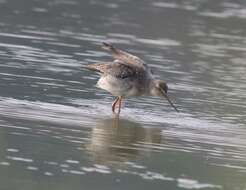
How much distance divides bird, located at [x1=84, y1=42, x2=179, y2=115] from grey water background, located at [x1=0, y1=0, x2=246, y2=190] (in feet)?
0.91

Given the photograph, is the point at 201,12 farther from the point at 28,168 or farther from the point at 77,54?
the point at 28,168

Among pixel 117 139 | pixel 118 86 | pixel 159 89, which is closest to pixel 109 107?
pixel 118 86

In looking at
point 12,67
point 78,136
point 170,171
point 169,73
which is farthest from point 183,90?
point 170,171

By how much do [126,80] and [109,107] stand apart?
0.61m

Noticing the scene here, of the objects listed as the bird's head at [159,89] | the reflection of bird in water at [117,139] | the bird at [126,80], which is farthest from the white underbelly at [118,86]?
the reflection of bird in water at [117,139]

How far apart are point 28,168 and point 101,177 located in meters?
0.89

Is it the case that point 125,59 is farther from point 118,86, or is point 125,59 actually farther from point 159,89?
point 159,89

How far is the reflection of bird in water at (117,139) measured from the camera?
1320cm

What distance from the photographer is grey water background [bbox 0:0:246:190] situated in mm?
12398

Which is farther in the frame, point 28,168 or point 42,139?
point 42,139

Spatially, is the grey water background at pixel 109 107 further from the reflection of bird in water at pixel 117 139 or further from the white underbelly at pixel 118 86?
the white underbelly at pixel 118 86

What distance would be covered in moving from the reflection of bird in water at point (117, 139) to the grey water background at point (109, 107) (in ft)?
0.05

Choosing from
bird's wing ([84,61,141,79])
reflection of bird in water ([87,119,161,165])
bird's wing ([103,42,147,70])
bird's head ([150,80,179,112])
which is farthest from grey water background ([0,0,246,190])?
bird's wing ([103,42,147,70])

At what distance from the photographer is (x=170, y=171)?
1265 centimetres
